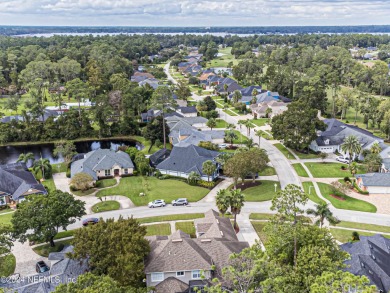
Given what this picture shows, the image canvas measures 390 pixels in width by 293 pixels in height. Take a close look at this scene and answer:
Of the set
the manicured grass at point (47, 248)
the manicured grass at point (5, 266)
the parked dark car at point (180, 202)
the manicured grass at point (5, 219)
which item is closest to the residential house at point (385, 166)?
the parked dark car at point (180, 202)

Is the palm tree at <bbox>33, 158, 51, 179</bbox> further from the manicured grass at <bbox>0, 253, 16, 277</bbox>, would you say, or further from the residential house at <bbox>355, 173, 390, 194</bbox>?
the residential house at <bbox>355, 173, 390, 194</bbox>

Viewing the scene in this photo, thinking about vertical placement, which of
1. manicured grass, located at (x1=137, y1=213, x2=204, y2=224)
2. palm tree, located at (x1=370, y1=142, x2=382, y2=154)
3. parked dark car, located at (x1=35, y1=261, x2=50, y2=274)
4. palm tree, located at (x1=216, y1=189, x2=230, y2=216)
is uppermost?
palm tree, located at (x1=216, y1=189, x2=230, y2=216)

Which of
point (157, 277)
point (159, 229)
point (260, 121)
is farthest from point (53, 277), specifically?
point (260, 121)

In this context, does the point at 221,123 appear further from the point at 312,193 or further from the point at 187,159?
the point at 312,193

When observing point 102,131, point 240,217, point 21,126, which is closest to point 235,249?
point 240,217

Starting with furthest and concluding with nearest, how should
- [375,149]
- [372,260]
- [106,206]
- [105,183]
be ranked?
[375,149]
[105,183]
[106,206]
[372,260]

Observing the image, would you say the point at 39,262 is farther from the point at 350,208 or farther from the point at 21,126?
the point at 21,126

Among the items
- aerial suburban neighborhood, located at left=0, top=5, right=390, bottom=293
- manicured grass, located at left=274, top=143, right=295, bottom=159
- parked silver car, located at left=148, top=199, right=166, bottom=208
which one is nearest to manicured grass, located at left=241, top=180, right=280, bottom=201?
aerial suburban neighborhood, located at left=0, top=5, right=390, bottom=293

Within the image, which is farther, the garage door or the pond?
the pond
